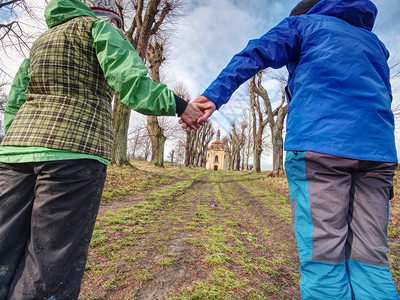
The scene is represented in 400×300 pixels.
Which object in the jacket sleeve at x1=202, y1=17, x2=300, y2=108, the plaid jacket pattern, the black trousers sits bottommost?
the black trousers

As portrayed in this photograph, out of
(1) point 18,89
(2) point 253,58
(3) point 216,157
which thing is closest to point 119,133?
(1) point 18,89

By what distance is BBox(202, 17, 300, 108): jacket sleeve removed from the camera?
1.41 meters

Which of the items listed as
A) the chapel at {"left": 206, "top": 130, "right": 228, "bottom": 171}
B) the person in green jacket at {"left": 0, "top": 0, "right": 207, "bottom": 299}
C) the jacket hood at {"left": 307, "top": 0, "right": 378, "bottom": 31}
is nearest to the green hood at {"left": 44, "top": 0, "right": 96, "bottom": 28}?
the person in green jacket at {"left": 0, "top": 0, "right": 207, "bottom": 299}

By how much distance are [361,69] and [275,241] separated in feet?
8.27

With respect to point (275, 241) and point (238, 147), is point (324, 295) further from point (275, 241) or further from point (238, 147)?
point (238, 147)

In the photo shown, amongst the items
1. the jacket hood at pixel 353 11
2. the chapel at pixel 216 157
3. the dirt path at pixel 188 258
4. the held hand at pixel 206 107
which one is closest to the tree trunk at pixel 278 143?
the dirt path at pixel 188 258

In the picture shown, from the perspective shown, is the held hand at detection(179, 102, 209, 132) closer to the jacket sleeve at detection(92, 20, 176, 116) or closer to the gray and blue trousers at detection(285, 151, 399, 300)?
the jacket sleeve at detection(92, 20, 176, 116)

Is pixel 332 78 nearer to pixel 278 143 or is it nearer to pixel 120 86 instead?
pixel 120 86

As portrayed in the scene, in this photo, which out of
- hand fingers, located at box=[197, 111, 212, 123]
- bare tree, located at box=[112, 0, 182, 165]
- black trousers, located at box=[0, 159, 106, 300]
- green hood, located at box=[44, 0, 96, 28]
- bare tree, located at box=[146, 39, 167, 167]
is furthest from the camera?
bare tree, located at box=[146, 39, 167, 167]

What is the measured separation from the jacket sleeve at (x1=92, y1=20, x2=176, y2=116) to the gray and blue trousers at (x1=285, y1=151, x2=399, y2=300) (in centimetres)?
96

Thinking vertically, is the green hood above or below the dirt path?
above

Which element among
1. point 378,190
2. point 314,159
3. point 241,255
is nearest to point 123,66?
point 314,159

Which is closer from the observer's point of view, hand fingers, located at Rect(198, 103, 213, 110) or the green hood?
the green hood

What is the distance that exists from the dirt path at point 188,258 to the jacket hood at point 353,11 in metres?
2.27
